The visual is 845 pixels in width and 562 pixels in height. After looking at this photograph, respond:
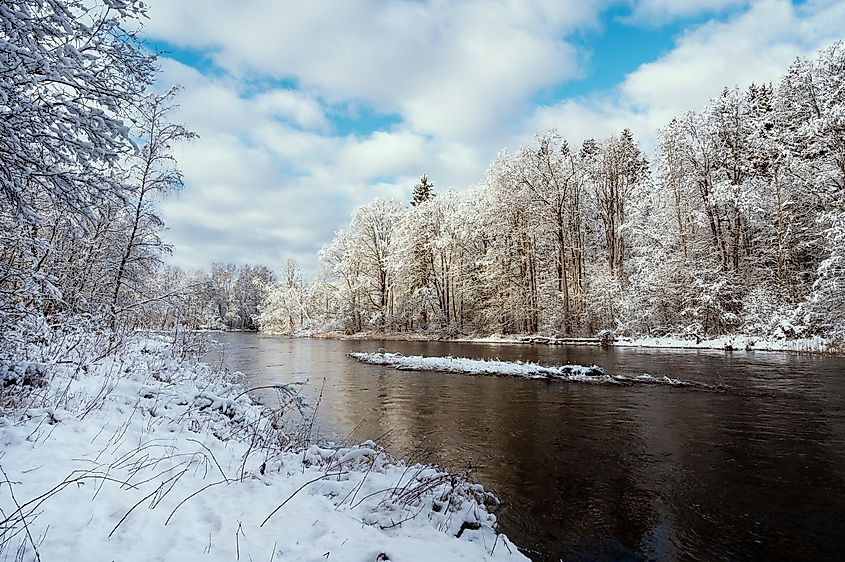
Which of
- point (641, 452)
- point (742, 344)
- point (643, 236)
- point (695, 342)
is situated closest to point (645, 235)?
point (643, 236)

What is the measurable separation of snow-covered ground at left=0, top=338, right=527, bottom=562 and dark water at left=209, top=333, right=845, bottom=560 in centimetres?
139

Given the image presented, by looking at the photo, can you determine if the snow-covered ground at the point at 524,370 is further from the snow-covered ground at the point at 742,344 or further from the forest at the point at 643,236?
the snow-covered ground at the point at 742,344

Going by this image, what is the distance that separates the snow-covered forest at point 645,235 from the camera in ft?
80.1

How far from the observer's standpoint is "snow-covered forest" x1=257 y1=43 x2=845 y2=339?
80.1 ft

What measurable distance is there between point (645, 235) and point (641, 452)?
26.5 meters

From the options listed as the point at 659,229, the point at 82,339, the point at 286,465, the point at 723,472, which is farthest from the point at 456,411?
the point at 659,229

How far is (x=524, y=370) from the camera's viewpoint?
18.1 meters

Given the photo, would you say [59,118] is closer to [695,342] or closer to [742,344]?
[742,344]

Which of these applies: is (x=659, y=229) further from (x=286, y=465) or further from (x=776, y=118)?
(x=286, y=465)

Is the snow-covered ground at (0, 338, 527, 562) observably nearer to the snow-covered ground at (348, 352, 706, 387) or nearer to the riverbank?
the snow-covered ground at (348, 352, 706, 387)

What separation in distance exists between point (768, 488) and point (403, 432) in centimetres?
644

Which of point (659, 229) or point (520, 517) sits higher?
point (659, 229)

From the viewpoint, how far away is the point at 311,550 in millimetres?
3662

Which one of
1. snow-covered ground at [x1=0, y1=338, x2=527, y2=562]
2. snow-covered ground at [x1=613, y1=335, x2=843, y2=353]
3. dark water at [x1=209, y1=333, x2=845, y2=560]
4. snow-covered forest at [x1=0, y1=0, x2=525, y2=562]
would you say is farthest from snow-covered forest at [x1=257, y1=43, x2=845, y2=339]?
snow-covered forest at [x1=0, y1=0, x2=525, y2=562]
